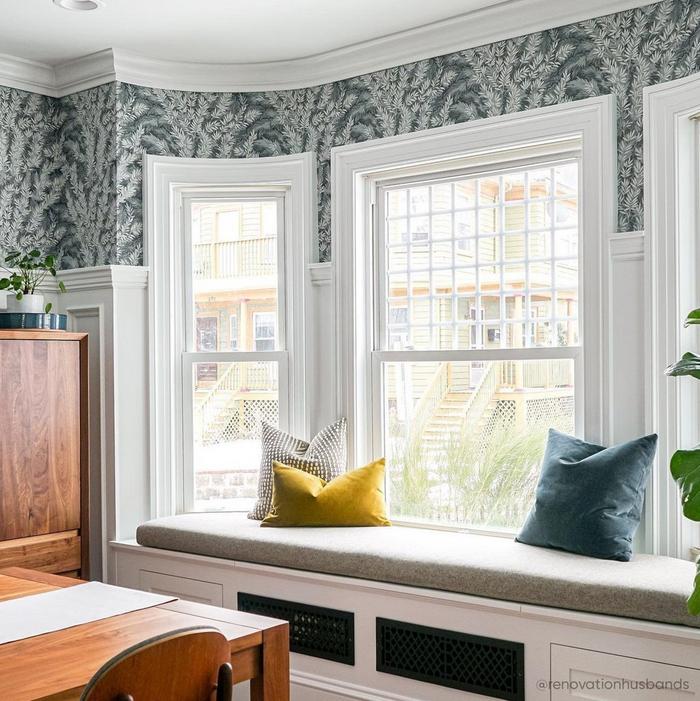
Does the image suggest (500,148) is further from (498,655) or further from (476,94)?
(498,655)

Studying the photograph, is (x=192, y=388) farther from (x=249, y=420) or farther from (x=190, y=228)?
(x=190, y=228)

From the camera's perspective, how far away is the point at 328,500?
373cm

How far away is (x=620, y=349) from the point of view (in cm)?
334

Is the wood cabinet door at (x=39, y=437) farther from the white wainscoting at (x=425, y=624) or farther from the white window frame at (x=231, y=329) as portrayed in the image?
the white window frame at (x=231, y=329)

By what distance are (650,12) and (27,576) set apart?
2897 millimetres

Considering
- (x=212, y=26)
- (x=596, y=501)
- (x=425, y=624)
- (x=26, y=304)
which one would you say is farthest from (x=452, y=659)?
(x=212, y=26)

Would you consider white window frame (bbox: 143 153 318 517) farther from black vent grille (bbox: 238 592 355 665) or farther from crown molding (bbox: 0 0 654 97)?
black vent grille (bbox: 238 592 355 665)

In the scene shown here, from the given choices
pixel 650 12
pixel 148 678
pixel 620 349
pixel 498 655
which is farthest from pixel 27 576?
pixel 650 12

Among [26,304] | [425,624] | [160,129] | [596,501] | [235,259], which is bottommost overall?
[425,624]

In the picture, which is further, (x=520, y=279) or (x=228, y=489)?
(x=228, y=489)

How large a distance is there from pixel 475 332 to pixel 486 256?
0.33 m

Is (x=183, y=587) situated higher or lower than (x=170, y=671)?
lower

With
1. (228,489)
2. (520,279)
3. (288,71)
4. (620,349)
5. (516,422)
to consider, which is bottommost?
(228,489)

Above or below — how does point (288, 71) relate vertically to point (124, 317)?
above
